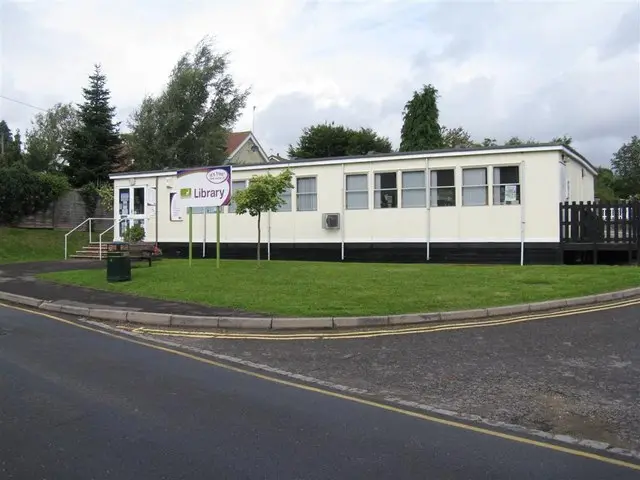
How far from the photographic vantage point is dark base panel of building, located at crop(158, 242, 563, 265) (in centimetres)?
1892

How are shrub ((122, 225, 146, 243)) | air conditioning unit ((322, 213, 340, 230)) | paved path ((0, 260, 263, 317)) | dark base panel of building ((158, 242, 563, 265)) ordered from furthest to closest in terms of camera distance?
shrub ((122, 225, 146, 243))
air conditioning unit ((322, 213, 340, 230))
dark base panel of building ((158, 242, 563, 265))
paved path ((0, 260, 263, 317))

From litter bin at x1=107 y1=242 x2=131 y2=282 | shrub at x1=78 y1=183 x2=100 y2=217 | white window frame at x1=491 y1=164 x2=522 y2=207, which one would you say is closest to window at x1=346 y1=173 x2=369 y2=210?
white window frame at x1=491 y1=164 x2=522 y2=207

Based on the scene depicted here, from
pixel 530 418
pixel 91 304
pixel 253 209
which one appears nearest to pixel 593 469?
pixel 530 418

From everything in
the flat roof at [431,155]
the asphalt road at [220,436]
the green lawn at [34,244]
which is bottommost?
the asphalt road at [220,436]

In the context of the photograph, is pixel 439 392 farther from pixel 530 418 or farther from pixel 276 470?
pixel 276 470

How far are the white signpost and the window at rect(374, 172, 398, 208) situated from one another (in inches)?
234

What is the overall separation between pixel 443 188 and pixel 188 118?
24270 mm

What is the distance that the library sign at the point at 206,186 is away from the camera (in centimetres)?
1788

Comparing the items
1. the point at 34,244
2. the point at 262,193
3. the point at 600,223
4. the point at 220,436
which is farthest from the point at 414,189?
the point at 34,244

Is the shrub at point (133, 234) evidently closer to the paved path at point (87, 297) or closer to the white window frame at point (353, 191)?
the paved path at point (87, 297)

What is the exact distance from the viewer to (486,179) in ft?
64.0

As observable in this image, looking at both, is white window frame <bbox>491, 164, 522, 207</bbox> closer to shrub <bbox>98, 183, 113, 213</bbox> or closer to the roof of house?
shrub <bbox>98, 183, 113, 213</bbox>

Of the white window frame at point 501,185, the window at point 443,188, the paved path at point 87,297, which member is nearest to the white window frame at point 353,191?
the window at point 443,188

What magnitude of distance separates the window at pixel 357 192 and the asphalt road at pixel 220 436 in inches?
597
